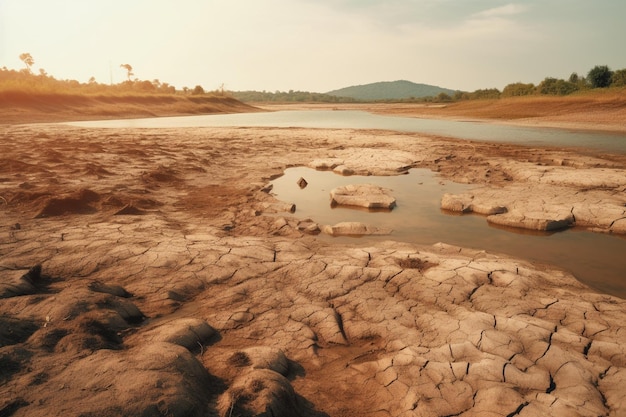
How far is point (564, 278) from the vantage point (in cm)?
463

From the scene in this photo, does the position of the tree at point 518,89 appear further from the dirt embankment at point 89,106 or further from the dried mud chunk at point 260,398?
the dried mud chunk at point 260,398

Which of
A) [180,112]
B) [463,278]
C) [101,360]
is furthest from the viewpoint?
[180,112]

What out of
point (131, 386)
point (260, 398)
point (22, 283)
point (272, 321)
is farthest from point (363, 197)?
point (131, 386)

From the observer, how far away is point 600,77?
3497 centimetres

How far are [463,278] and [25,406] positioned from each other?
4.13m

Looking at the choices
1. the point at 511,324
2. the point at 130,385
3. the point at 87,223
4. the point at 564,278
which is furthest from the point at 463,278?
the point at 87,223

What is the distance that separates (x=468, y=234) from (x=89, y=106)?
40.3m

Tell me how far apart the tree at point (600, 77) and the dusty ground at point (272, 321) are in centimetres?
3616

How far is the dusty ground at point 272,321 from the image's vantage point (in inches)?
97.1

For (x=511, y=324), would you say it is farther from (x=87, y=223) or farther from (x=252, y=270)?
(x=87, y=223)

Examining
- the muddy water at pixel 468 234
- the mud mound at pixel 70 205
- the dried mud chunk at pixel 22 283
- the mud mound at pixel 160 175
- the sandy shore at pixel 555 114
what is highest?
the sandy shore at pixel 555 114

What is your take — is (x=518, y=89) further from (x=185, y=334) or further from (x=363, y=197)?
(x=185, y=334)

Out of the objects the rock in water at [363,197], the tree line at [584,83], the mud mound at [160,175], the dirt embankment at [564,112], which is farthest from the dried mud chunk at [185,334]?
the tree line at [584,83]

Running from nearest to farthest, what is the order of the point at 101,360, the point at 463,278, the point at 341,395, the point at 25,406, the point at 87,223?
the point at 25,406 → the point at 101,360 → the point at 341,395 → the point at 463,278 → the point at 87,223
